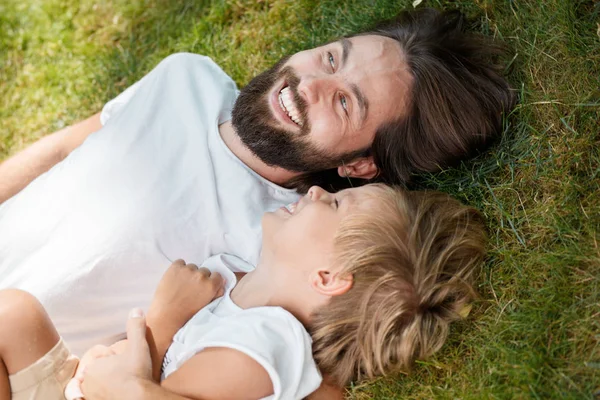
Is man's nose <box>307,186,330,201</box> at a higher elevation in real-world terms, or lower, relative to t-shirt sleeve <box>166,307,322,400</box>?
higher

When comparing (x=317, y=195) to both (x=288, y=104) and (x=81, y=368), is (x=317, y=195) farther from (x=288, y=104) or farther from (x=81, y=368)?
(x=81, y=368)

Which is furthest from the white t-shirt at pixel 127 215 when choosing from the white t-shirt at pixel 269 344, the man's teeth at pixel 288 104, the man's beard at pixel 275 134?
the white t-shirt at pixel 269 344

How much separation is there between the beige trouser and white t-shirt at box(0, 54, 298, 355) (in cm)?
25

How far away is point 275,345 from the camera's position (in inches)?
112

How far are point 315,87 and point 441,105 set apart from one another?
2.28 ft

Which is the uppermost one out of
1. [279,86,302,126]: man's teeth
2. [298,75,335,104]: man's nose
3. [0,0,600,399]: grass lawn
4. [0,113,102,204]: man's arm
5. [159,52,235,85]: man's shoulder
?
[159,52,235,85]: man's shoulder

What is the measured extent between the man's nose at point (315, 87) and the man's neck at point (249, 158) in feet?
1.48

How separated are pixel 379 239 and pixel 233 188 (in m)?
0.91

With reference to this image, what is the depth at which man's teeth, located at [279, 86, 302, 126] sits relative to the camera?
3395 mm

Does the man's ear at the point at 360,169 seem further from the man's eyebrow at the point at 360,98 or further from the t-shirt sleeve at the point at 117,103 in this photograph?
Answer: the t-shirt sleeve at the point at 117,103

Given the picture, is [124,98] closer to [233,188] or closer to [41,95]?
[233,188]

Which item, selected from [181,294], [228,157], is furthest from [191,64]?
[181,294]

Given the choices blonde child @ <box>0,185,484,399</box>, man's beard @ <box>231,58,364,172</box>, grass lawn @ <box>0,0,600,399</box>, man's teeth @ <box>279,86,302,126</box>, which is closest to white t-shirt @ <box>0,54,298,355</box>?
man's beard @ <box>231,58,364,172</box>

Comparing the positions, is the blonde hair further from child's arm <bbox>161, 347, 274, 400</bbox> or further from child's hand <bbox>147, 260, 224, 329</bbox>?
child's hand <bbox>147, 260, 224, 329</bbox>
